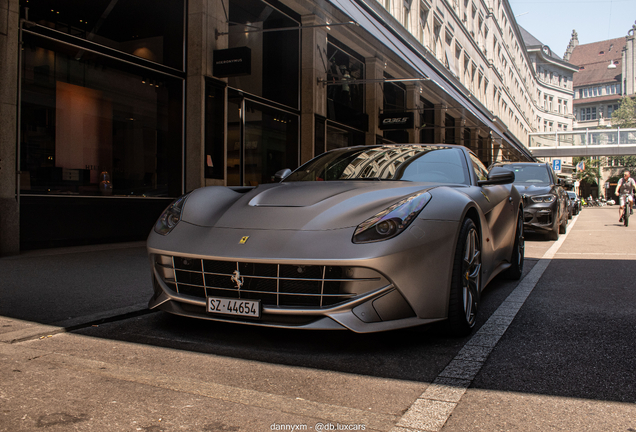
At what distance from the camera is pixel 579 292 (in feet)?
16.9

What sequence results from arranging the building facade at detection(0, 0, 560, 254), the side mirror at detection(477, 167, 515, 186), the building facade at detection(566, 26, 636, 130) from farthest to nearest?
1. the building facade at detection(566, 26, 636, 130)
2. the building facade at detection(0, 0, 560, 254)
3. the side mirror at detection(477, 167, 515, 186)

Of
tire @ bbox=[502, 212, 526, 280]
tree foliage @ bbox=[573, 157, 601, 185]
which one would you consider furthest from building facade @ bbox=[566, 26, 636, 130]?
tire @ bbox=[502, 212, 526, 280]

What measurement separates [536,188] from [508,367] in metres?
9.09

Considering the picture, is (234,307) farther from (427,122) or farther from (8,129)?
(427,122)

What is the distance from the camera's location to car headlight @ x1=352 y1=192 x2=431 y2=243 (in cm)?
303

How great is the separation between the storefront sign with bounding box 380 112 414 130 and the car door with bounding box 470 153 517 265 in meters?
12.9

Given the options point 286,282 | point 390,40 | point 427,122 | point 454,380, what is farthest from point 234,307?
point 427,122

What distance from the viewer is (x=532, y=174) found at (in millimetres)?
12039

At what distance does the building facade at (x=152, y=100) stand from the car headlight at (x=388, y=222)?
19.5 ft

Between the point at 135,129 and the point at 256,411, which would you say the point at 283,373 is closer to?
the point at 256,411

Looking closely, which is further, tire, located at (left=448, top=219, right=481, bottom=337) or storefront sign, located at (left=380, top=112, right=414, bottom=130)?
storefront sign, located at (left=380, top=112, right=414, bottom=130)

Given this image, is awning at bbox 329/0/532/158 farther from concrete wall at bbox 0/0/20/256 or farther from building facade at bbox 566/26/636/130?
building facade at bbox 566/26/636/130

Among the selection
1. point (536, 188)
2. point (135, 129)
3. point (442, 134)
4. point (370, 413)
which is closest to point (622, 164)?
point (442, 134)

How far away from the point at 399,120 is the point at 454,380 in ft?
53.6
